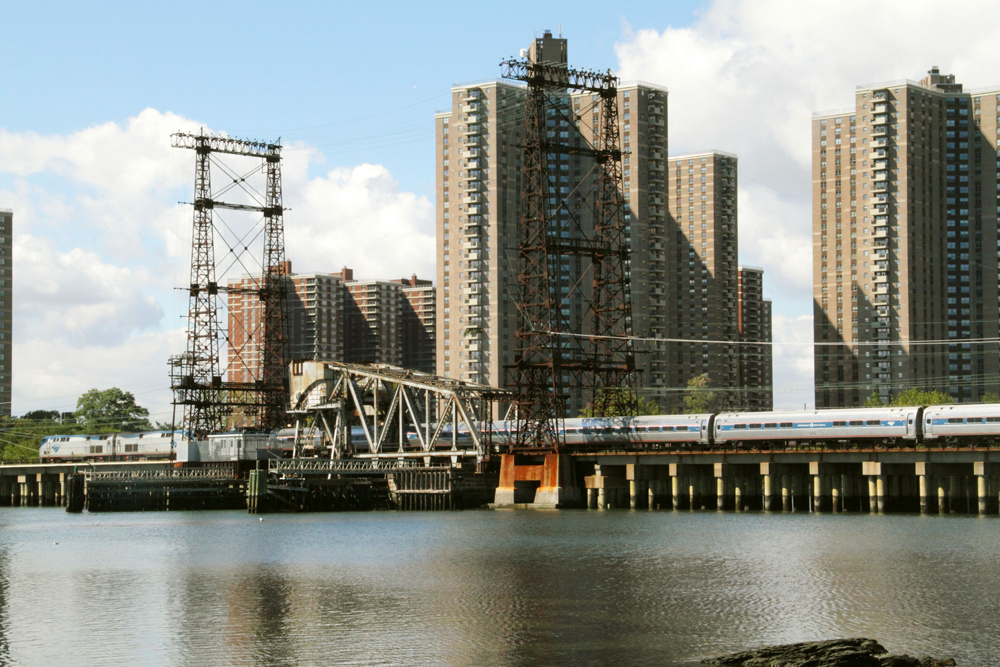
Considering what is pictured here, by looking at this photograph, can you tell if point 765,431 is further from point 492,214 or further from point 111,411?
point 111,411

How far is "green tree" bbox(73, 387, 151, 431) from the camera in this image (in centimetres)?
18150

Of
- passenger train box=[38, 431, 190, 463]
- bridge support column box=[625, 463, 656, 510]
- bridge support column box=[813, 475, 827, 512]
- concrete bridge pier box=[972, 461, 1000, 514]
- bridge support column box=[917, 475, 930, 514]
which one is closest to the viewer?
concrete bridge pier box=[972, 461, 1000, 514]

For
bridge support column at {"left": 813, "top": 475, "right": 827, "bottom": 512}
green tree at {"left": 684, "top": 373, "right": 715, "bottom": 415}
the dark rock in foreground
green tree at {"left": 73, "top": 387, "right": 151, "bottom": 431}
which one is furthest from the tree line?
the dark rock in foreground

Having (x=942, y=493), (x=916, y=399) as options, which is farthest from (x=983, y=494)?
(x=916, y=399)

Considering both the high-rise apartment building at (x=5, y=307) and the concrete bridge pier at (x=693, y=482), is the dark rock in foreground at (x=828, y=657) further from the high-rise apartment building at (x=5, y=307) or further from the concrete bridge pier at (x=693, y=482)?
the high-rise apartment building at (x=5, y=307)

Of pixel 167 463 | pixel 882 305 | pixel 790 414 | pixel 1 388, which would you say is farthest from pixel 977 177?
pixel 1 388

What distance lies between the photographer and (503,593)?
1636 inches

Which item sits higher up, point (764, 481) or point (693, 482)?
point (764, 481)

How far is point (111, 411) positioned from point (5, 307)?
24.7 metres

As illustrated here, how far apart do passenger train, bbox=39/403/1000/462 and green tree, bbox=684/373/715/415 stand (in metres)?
61.2

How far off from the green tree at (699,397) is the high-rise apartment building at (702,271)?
3780 mm

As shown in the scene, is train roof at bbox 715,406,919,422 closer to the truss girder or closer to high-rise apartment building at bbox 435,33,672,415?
the truss girder

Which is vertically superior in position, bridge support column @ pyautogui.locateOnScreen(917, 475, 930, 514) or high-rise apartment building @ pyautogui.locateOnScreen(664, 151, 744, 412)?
high-rise apartment building @ pyautogui.locateOnScreen(664, 151, 744, 412)

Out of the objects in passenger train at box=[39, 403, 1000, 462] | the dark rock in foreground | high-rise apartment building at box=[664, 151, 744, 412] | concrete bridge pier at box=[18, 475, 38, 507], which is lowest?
concrete bridge pier at box=[18, 475, 38, 507]
